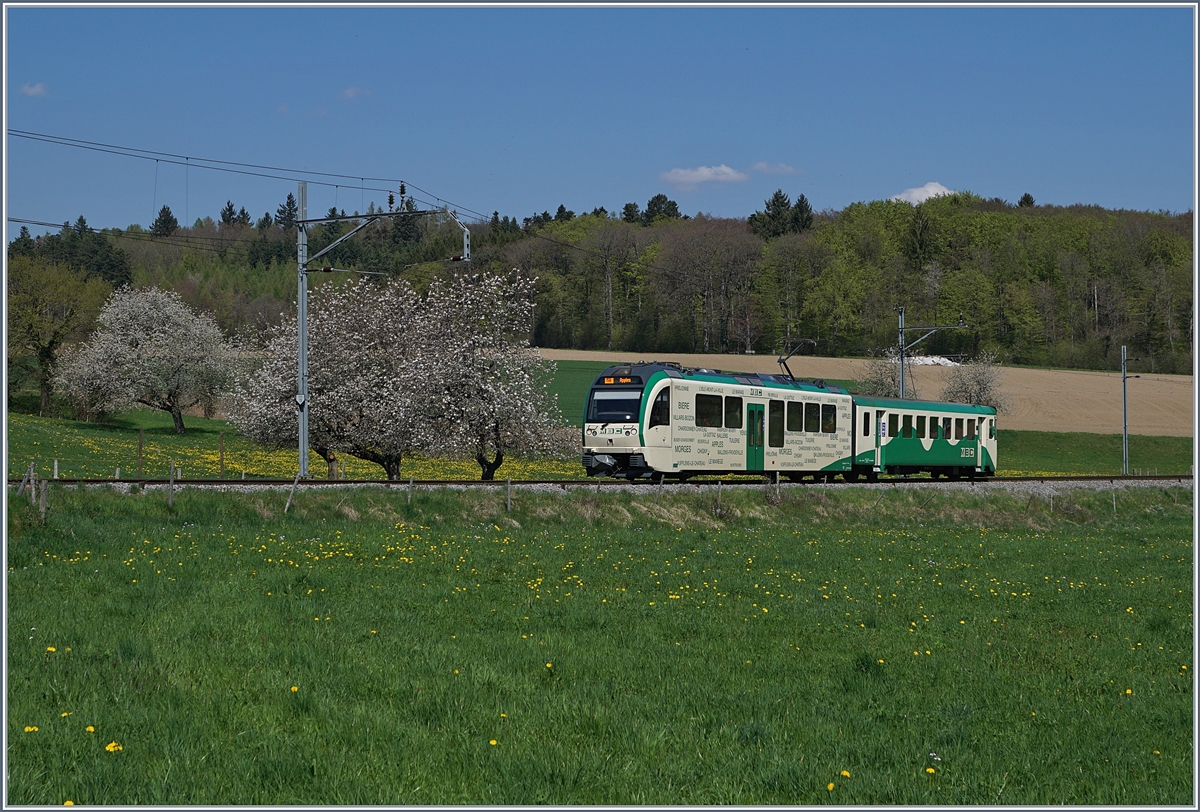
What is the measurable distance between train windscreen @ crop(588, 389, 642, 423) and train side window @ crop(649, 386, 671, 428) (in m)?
0.42

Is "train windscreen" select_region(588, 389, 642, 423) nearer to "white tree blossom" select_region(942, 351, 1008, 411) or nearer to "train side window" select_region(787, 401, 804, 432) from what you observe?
"train side window" select_region(787, 401, 804, 432)

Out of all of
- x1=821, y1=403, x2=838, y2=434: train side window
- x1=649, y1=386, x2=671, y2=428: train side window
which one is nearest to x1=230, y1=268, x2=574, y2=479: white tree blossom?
x1=649, y1=386, x2=671, y2=428: train side window

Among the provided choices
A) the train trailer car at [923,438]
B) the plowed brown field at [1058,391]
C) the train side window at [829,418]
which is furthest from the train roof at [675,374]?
the plowed brown field at [1058,391]

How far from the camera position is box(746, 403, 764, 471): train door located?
30609mm

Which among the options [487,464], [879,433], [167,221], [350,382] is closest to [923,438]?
[879,433]

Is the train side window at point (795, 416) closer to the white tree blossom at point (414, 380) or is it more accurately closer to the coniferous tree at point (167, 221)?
the white tree blossom at point (414, 380)

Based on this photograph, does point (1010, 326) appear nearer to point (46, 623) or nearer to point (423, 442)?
point (423, 442)

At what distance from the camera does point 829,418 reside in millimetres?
34438

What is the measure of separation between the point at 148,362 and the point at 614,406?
143 ft

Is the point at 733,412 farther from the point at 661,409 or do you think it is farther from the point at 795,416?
the point at 795,416

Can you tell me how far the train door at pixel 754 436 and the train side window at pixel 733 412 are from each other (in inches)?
14.9

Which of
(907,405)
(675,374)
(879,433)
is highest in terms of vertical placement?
(675,374)

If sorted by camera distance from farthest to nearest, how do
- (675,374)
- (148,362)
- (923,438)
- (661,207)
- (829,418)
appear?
(661,207) → (148,362) → (923,438) → (829,418) → (675,374)

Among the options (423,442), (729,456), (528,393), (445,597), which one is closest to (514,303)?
(528,393)
